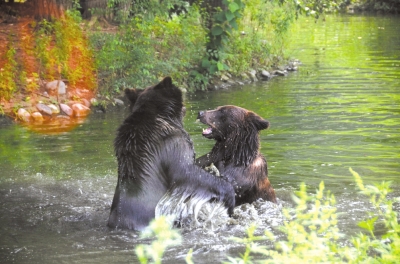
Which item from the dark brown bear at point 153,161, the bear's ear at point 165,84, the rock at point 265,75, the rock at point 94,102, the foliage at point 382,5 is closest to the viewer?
the dark brown bear at point 153,161

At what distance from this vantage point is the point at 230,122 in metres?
7.59

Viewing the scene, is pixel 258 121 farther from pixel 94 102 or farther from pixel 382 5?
pixel 382 5

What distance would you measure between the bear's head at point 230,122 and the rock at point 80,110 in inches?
286

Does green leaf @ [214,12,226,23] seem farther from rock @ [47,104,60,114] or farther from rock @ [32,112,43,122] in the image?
rock @ [32,112,43,122]

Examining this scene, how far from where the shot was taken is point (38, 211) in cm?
790

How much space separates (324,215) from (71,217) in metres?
4.53

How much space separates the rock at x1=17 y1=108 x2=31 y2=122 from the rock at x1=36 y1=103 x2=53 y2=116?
1.08 ft

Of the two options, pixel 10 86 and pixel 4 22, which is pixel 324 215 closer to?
pixel 10 86

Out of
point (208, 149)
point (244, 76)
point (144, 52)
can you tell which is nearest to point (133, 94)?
point (208, 149)

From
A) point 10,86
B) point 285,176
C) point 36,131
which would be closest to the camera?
point 285,176

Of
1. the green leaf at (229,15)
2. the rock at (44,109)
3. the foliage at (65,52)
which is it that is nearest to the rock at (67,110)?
the rock at (44,109)

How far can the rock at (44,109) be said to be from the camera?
46.6 ft

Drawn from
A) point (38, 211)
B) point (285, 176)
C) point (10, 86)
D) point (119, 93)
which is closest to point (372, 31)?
point (119, 93)

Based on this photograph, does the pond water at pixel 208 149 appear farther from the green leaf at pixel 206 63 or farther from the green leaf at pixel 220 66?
the green leaf at pixel 206 63
